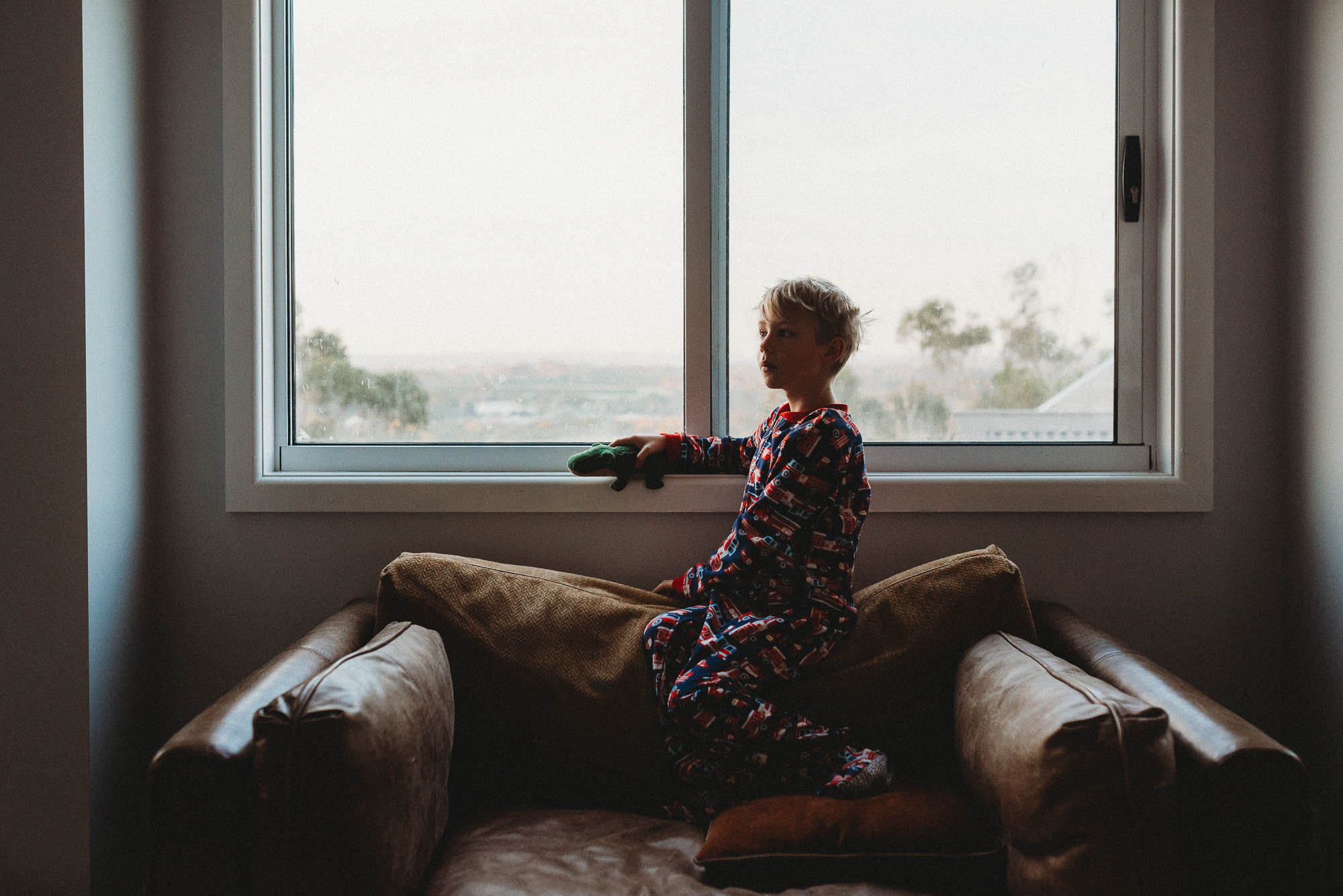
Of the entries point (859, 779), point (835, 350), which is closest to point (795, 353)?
point (835, 350)

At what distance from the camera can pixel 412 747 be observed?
108 cm

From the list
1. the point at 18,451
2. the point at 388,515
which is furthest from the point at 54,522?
the point at 388,515

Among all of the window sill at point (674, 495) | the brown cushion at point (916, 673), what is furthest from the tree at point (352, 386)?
the brown cushion at point (916, 673)

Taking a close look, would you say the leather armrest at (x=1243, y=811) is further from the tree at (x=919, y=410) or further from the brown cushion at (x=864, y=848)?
the tree at (x=919, y=410)

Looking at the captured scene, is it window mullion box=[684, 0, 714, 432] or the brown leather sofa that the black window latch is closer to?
window mullion box=[684, 0, 714, 432]

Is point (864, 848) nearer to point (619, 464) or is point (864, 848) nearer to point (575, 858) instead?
point (575, 858)

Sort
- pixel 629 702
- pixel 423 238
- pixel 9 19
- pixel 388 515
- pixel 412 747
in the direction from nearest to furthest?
pixel 412 747 < pixel 629 702 < pixel 9 19 < pixel 388 515 < pixel 423 238

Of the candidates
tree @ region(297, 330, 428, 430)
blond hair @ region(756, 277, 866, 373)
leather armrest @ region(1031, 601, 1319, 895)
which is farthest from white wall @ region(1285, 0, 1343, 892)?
tree @ region(297, 330, 428, 430)

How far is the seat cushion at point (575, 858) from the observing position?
1081 millimetres

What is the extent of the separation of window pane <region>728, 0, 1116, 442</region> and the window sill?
164mm

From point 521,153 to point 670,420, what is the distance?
672 mm

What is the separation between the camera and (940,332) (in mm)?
1826

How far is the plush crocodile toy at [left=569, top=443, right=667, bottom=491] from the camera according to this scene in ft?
5.47

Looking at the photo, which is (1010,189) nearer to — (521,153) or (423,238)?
(521,153)
